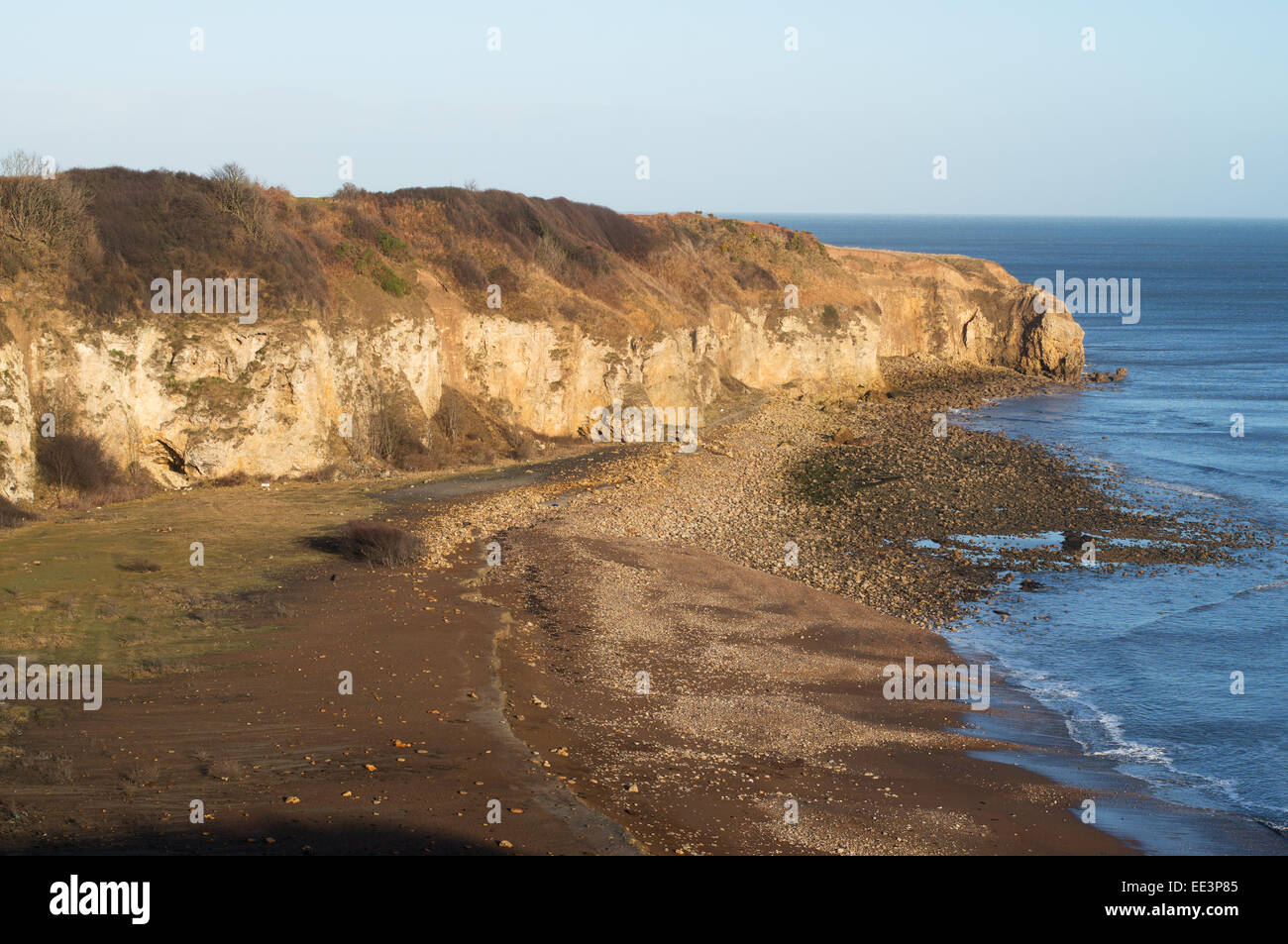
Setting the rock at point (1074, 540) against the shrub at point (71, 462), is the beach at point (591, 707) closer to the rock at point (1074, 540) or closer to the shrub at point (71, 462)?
the rock at point (1074, 540)

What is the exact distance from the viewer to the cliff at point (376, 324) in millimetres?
29781

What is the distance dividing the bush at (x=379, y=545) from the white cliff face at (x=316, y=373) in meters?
7.94

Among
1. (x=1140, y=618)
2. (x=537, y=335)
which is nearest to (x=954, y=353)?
(x=537, y=335)

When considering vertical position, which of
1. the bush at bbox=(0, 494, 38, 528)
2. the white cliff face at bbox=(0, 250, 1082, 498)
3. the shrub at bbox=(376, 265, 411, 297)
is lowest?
the bush at bbox=(0, 494, 38, 528)

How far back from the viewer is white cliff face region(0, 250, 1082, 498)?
94.9ft

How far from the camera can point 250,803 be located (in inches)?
529

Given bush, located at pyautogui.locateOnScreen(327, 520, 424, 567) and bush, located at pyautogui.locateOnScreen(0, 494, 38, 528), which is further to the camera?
bush, located at pyautogui.locateOnScreen(0, 494, 38, 528)

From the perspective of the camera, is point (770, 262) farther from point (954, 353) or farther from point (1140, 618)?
point (1140, 618)

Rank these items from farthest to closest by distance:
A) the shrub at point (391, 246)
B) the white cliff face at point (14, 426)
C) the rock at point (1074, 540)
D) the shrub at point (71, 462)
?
the shrub at point (391, 246) → the rock at point (1074, 540) → the shrub at point (71, 462) → the white cliff face at point (14, 426)

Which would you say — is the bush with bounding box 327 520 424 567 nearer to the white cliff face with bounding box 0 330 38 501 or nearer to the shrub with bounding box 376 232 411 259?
the white cliff face with bounding box 0 330 38 501

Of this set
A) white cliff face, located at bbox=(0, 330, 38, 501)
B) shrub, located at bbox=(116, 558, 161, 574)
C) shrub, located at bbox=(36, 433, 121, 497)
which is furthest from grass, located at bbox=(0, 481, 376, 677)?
white cliff face, located at bbox=(0, 330, 38, 501)

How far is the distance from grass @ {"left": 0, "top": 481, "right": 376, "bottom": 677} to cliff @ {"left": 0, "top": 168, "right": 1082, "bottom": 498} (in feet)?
8.83

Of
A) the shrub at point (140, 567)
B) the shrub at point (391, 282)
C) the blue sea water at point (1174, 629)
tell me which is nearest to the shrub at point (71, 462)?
the shrub at point (140, 567)

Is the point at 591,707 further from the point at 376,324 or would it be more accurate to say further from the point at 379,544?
the point at 376,324
